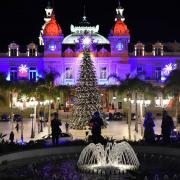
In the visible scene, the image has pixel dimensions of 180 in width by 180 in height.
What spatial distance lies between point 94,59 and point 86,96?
26375 millimetres

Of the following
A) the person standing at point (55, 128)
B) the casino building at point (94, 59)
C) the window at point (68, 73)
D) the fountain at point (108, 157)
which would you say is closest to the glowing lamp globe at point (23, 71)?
the casino building at point (94, 59)

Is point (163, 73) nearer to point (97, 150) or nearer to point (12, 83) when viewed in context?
point (12, 83)

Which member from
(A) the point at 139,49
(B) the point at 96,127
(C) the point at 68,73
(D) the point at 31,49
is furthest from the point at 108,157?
(A) the point at 139,49

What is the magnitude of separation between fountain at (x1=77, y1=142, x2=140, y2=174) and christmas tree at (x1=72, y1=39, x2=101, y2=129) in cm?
2224

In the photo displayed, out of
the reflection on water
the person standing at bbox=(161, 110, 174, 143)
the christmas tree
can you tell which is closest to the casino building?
the christmas tree

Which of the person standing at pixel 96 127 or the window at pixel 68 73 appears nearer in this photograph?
the person standing at pixel 96 127

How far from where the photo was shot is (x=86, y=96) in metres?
42.9

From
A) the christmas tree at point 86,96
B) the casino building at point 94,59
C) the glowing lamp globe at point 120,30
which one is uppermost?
the glowing lamp globe at point 120,30

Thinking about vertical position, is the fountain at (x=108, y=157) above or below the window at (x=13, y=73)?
below

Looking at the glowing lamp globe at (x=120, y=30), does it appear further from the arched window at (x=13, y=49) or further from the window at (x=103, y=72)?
the arched window at (x=13, y=49)

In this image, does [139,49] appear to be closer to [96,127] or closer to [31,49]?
[31,49]

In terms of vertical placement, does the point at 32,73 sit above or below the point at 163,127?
above

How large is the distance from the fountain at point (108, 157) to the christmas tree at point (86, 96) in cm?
2224

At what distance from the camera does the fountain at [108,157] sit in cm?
1898
